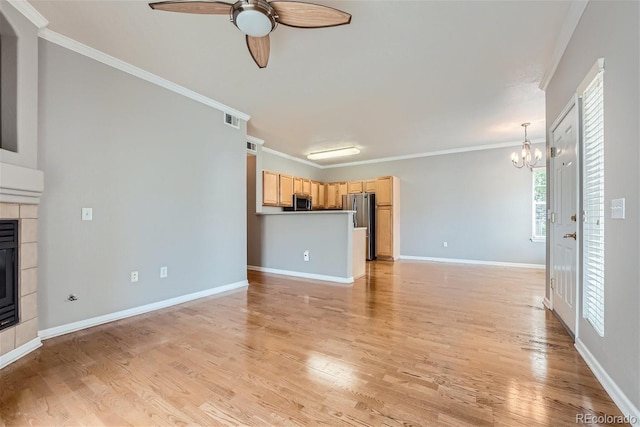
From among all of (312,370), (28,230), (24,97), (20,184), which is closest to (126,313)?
(28,230)

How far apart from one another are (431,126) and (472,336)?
11.4 ft

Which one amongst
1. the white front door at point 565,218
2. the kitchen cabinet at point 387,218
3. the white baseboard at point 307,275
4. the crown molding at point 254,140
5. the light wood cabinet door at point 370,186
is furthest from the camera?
the light wood cabinet door at point 370,186

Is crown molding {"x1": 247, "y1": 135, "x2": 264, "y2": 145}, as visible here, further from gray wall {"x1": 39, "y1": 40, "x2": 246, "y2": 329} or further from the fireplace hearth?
the fireplace hearth

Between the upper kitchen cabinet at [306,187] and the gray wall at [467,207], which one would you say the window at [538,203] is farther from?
the upper kitchen cabinet at [306,187]

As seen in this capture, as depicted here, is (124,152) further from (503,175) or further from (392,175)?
(503,175)

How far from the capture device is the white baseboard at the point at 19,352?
186 centimetres

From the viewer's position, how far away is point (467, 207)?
6.12 metres

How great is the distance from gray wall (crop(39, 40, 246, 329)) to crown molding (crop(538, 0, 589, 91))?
3701 mm

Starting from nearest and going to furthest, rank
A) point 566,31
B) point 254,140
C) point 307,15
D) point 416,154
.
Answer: point 307,15
point 566,31
point 254,140
point 416,154

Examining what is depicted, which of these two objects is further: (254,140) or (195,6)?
(254,140)

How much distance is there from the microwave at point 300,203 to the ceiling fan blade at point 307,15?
4824mm

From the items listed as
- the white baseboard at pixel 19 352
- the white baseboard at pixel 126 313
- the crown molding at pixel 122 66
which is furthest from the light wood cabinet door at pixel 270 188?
the white baseboard at pixel 19 352

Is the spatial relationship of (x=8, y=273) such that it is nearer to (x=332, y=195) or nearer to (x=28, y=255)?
(x=28, y=255)

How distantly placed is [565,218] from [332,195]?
5486 millimetres
